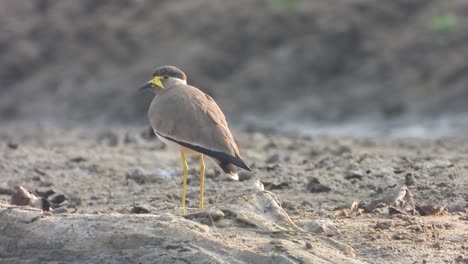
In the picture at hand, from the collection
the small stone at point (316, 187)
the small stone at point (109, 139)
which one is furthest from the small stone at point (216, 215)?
the small stone at point (109, 139)

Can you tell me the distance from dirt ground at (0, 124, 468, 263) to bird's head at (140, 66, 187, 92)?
80 centimetres

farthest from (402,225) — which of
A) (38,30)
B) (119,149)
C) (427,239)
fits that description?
(38,30)

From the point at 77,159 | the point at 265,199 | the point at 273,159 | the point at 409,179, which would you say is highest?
the point at 273,159

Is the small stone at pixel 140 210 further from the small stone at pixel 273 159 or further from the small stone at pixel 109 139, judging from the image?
the small stone at pixel 109 139

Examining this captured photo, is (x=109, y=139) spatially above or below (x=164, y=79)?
above

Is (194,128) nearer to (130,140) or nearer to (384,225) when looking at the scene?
(384,225)

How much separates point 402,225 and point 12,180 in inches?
157

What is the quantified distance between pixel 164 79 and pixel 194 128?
30.7 inches

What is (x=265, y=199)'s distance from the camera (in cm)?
639

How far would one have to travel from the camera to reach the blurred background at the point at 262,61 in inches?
656

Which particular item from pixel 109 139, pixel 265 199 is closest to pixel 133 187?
pixel 265 199

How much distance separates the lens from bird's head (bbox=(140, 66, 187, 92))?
7402mm

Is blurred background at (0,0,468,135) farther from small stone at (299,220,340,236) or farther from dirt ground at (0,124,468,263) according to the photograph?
small stone at (299,220,340,236)

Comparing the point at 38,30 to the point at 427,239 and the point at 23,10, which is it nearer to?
the point at 23,10
